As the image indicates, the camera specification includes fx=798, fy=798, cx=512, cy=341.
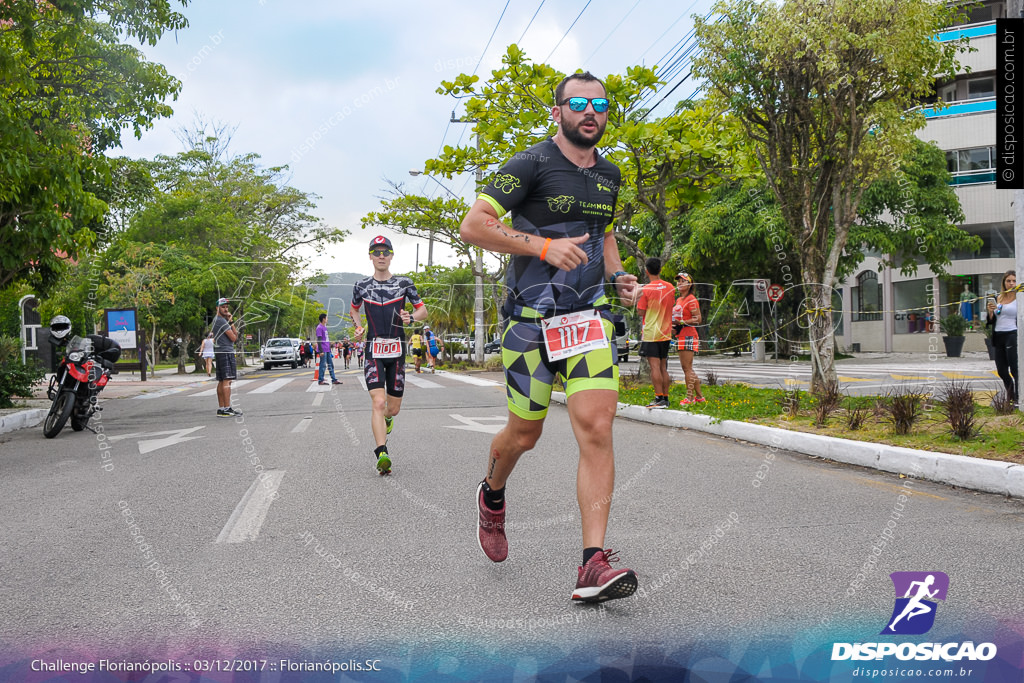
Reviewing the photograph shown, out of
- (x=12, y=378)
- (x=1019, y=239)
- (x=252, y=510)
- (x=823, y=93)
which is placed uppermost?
(x=823, y=93)

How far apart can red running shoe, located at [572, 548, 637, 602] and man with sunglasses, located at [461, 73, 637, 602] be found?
0.20 ft

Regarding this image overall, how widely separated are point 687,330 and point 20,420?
9.42 m

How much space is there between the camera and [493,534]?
3.74m

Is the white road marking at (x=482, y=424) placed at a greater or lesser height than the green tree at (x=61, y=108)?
lesser

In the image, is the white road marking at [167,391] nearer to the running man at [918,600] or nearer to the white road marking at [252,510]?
the white road marking at [252,510]

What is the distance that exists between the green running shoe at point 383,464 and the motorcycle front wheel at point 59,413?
5.62 m

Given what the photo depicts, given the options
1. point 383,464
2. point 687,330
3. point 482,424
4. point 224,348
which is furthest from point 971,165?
point 383,464

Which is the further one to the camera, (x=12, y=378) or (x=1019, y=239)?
(x=12, y=378)

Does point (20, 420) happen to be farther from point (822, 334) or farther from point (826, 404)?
point (822, 334)

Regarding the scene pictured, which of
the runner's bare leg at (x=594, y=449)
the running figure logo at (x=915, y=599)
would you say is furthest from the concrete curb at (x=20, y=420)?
the running figure logo at (x=915, y=599)

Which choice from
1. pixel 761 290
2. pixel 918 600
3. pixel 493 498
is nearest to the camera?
pixel 918 600

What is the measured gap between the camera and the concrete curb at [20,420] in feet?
35.5

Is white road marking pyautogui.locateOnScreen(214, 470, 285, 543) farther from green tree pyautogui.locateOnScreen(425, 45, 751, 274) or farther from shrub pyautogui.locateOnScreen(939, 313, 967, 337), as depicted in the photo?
shrub pyautogui.locateOnScreen(939, 313, 967, 337)

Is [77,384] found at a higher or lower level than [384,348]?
lower
